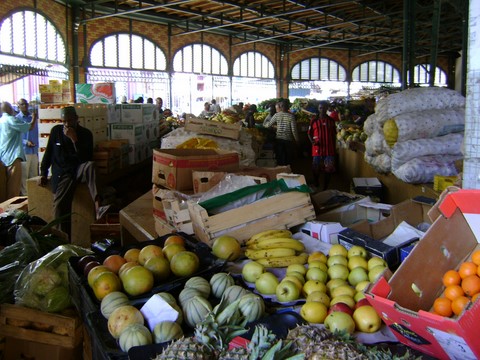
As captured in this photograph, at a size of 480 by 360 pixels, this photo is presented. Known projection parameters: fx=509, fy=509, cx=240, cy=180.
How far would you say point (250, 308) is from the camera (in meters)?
1.98

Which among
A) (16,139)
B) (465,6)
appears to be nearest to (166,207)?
(16,139)

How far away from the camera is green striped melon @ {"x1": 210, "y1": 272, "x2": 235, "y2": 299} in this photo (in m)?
2.31

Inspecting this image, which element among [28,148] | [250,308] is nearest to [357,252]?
[250,308]

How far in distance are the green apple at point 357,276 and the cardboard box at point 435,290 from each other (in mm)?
338

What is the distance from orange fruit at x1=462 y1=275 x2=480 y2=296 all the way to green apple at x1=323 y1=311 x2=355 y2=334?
1.45 feet

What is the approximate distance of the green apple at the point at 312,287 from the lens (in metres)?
2.27

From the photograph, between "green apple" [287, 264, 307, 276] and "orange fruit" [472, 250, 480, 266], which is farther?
"green apple" [287, 264, 307, 276]

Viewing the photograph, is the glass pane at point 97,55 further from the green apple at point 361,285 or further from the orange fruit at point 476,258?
the orange fruit at point 476,258

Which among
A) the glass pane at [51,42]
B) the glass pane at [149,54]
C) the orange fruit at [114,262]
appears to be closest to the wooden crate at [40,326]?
the orange fruit at [114,262]

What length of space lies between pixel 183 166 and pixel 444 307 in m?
2.58

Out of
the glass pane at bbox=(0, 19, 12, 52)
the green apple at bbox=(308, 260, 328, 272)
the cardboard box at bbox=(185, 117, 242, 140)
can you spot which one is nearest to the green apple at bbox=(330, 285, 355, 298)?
the green apple at bbox=(308, 260, 328, 272)

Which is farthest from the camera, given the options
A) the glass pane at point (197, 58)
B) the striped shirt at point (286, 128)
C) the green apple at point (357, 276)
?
the glass pane at point (197, 58)

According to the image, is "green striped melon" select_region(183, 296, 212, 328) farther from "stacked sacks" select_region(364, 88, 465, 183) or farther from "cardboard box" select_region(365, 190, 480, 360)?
"stacked sacks" select_region(364, 88, 465, 183)

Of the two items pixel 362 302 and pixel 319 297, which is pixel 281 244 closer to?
pixel 319 297
